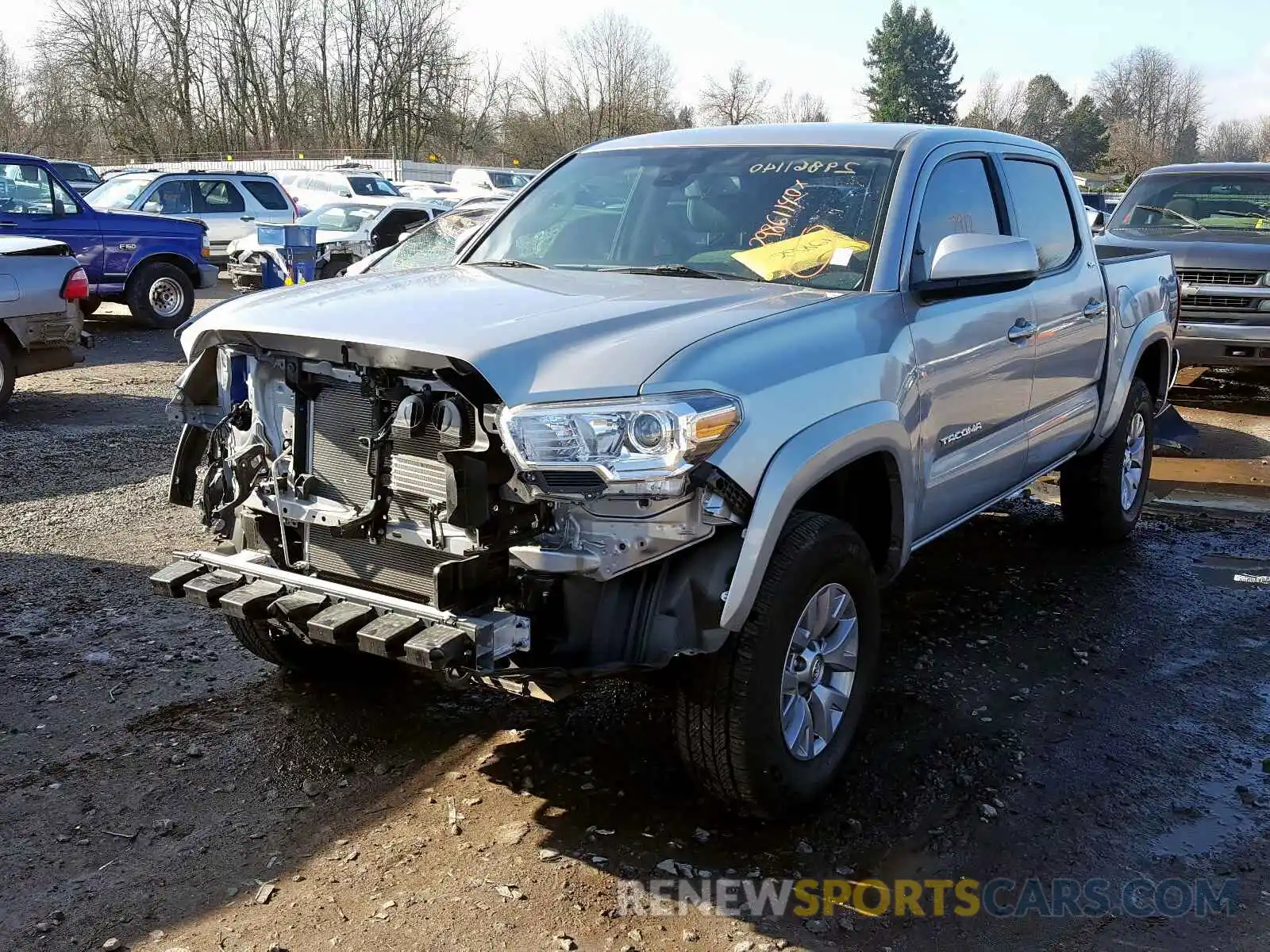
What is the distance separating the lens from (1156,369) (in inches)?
260

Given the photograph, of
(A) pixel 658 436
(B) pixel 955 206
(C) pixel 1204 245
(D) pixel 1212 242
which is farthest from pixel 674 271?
(D) pixel 1212 242

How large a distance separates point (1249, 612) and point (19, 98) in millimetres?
Answer: 58377

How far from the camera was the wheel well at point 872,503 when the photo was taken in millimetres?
3795

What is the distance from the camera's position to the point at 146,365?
12008 millimetres

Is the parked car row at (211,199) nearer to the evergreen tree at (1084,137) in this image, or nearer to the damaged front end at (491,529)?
the damaged front end at (491,529)

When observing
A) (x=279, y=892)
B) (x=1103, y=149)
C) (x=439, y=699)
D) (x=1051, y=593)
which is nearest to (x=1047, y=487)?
(x=1051, y=593)

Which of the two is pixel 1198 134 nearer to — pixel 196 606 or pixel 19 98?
pixel 19 98

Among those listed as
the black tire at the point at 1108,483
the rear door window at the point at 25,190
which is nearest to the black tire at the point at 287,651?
the black tire at the point at 1108,483

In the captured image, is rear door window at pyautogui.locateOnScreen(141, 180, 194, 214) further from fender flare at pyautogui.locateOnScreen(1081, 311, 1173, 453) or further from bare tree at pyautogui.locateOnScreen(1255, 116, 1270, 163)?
bare tree at pyautogui.locateOnScreen(1255, 116, 1270, 163)

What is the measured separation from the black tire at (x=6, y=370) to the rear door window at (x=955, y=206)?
736cm

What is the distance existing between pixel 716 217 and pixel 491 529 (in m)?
1.72

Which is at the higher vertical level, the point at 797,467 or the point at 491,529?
the point at 797,467

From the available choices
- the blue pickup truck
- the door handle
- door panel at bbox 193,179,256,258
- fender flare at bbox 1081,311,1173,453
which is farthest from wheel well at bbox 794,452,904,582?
door panel at bbox 193,179,256,258

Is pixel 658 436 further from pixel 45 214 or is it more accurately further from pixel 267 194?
pixel 267 194
